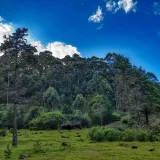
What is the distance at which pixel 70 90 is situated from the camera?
251 ft

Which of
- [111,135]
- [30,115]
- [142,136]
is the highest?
[30,115]

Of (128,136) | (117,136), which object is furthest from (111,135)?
(128,136)

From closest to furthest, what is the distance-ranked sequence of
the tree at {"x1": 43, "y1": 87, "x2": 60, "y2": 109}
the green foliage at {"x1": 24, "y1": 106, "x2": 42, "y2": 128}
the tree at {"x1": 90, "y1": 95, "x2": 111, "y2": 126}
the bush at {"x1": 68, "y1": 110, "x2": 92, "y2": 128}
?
the green foliage at {"x1": 24, "y1": 106, "x2": 42, "y2": 128}
the bush at {"x1": 68, "y1": 110, "x2": 92, "y2": 128}
the tree at {"x1": 90, "y1": 95, "x2": 111, "y2": 126}
the tree at {"x1": 43, "y1": 87, "x2": 60, "y2": 109}

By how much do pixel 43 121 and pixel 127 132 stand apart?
18.8m

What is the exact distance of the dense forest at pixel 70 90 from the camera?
90.9 feet

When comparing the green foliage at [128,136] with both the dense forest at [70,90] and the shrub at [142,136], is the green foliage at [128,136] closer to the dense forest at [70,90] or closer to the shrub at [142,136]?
the shrub at [142,136]

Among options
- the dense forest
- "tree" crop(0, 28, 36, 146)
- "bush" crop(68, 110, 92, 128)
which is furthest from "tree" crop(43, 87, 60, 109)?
"tree" crop(0, 28, 36, 146)

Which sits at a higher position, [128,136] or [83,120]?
[83,120]

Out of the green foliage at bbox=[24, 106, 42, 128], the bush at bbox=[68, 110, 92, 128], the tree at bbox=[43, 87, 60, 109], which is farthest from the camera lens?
the tree at bbox=[43, 87, 60, 109]

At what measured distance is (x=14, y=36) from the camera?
2766 centimetres

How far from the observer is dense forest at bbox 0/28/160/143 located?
2772 cm

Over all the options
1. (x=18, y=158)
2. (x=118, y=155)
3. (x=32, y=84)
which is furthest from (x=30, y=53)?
(x=32, y=84)

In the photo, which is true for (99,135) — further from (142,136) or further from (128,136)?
(142,136)

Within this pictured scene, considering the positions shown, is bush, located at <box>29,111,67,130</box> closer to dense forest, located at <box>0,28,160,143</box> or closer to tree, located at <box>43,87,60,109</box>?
dense forest, located at <box>0,28,160,143</box>
